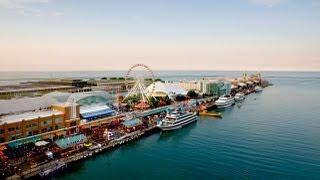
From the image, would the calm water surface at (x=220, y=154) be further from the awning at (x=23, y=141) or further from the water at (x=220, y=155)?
the awning at (x=23, y=141)

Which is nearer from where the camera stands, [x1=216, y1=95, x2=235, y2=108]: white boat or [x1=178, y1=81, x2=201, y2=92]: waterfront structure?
[x1=216, y1=95, x2=235, y2=108]: white boat

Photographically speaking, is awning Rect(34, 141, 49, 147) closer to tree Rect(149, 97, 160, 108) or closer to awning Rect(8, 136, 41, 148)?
awning Rect(8, 136, 41, 148)

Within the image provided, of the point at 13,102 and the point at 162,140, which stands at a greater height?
the point at 13,102

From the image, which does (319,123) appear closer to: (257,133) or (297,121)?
(297,121)

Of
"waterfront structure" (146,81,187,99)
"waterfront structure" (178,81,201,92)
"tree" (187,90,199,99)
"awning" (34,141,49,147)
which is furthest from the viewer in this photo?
"waterfront structure" (178,81,201,92)

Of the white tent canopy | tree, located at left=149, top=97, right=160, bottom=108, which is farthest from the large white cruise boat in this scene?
the white tent canopy

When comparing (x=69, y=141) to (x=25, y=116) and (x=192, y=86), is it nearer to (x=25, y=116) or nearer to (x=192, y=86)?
(x=25, y=116)

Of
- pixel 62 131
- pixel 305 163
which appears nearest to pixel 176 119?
pixel 62 131

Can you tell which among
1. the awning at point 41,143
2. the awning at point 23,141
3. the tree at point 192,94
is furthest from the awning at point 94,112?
the tree at point 192,94
